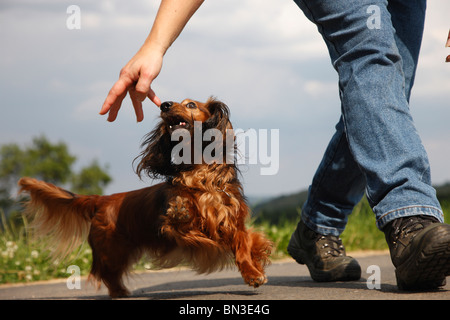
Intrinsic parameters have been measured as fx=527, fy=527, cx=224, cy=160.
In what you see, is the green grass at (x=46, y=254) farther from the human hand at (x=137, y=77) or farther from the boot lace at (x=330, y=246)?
the human hand at (x=137, y=77)

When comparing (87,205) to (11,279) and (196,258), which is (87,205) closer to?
(196,258)

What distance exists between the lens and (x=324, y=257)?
9.21ft

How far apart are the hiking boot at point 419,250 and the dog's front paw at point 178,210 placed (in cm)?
105

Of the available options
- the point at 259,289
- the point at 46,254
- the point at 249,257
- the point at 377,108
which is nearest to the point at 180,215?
the point at 249,257

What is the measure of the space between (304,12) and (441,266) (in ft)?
4.05

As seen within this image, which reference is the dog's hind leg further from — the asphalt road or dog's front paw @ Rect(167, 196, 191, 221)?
dog's front paw @ Rect(167, 196, 191, 221)

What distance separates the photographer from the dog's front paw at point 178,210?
2.73 m

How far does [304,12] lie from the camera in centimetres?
240

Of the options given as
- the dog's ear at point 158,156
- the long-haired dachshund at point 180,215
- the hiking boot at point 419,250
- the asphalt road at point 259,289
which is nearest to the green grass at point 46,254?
the asphalt road at point 259,289

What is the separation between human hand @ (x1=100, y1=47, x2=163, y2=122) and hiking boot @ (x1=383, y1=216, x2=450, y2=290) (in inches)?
43.2

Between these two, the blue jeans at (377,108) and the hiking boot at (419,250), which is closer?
the hiking boot at (419,250)

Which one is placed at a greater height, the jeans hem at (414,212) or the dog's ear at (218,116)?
the dog's ear at (218,116)

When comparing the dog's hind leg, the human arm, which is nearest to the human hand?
the human arm

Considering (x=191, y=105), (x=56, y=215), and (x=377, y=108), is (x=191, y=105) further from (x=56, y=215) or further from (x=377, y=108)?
(x=56, y=215)
